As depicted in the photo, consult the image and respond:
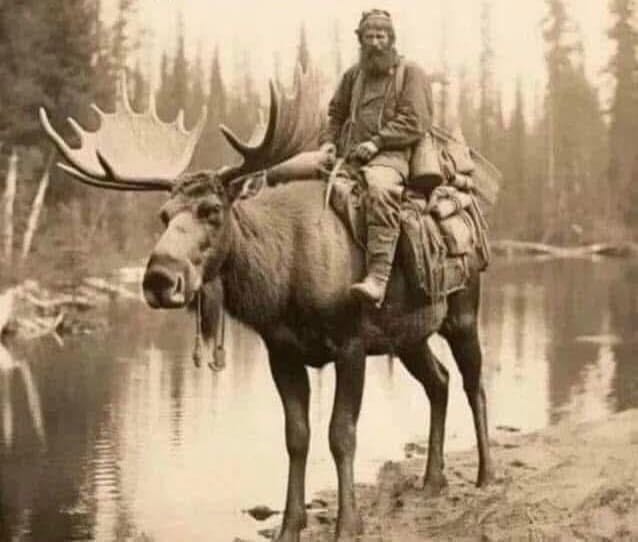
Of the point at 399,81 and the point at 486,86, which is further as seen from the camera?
the point at 486,86

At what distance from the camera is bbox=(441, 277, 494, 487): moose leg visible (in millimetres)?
3238

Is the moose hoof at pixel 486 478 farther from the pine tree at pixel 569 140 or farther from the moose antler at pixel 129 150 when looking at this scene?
the moose antler at pixel 129 150

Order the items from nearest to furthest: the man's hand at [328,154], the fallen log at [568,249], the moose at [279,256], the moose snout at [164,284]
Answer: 1. the moose snout at [164,284]
2. the moose at [279,256]
3. the man's hand at [328,154]
4. the fallen log at [568,249]

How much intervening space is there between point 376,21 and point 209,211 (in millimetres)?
653

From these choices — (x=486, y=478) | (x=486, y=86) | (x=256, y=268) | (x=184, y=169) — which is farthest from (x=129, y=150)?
(x=486, y=478)

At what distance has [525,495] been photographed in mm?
3154

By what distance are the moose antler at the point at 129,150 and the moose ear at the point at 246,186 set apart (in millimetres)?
139

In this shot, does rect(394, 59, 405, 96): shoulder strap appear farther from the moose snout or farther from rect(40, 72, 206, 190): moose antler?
the moose snout

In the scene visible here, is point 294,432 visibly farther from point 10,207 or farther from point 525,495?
point 10,207

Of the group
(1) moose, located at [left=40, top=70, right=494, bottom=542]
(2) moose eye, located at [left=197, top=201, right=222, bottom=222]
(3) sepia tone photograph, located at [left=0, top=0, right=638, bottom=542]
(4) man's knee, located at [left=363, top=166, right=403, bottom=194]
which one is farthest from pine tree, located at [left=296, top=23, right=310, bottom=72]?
(2) moose eye, located at [left=197, top=201, right=222, bottom=222]

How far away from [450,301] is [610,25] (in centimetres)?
98

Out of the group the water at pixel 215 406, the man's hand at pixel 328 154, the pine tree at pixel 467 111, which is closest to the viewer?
the man's hand at pixel 328 154

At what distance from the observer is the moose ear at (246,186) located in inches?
110

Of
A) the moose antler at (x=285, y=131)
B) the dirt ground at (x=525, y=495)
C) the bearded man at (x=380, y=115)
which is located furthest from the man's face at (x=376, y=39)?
the dirt ground at (x=525, y=495)
